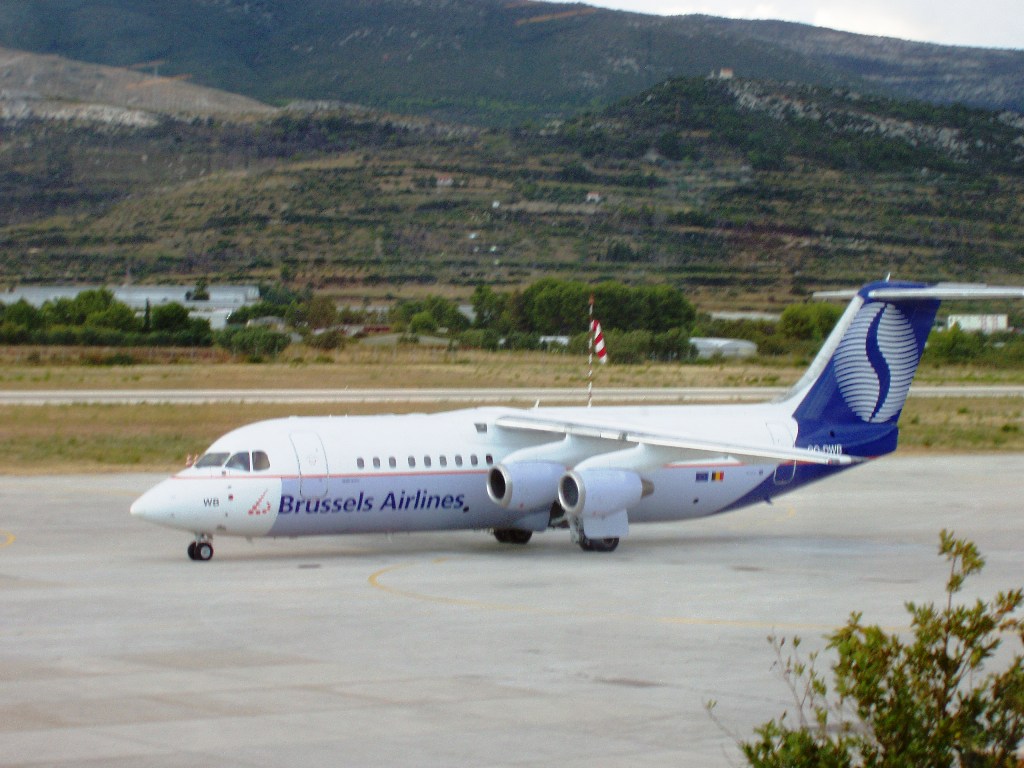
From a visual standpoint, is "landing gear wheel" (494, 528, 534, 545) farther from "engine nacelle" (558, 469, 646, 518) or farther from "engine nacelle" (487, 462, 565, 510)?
"engine nacelle" (558, 469, 646, 518)

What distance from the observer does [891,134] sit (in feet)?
605

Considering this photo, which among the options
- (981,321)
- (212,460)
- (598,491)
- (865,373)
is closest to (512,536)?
(598,491)

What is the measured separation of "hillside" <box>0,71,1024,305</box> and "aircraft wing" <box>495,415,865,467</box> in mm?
110019

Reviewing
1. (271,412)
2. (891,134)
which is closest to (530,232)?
(891,134)

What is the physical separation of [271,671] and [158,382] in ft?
193

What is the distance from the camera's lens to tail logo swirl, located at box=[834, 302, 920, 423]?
2992cm

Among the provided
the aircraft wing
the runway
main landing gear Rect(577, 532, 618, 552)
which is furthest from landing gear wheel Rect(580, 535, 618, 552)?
the runway

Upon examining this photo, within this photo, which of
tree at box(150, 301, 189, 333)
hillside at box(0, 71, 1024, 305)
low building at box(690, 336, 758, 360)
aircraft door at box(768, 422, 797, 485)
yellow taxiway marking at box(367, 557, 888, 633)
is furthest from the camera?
hillside at box(0, 71, 1024, 305)

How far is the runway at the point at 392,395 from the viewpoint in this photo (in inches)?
2420

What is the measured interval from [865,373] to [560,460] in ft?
22.0

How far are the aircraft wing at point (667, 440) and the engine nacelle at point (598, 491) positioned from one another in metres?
0.70

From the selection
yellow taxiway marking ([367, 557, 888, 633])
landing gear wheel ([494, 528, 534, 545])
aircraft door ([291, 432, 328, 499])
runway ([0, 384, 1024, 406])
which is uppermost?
aircraft door ([291, 432, 328, 499])

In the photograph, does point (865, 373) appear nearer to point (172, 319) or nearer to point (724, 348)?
point (724, 348)

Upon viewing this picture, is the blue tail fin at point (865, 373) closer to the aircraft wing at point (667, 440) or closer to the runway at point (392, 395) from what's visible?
the aircraft wing at point (667, 440)
